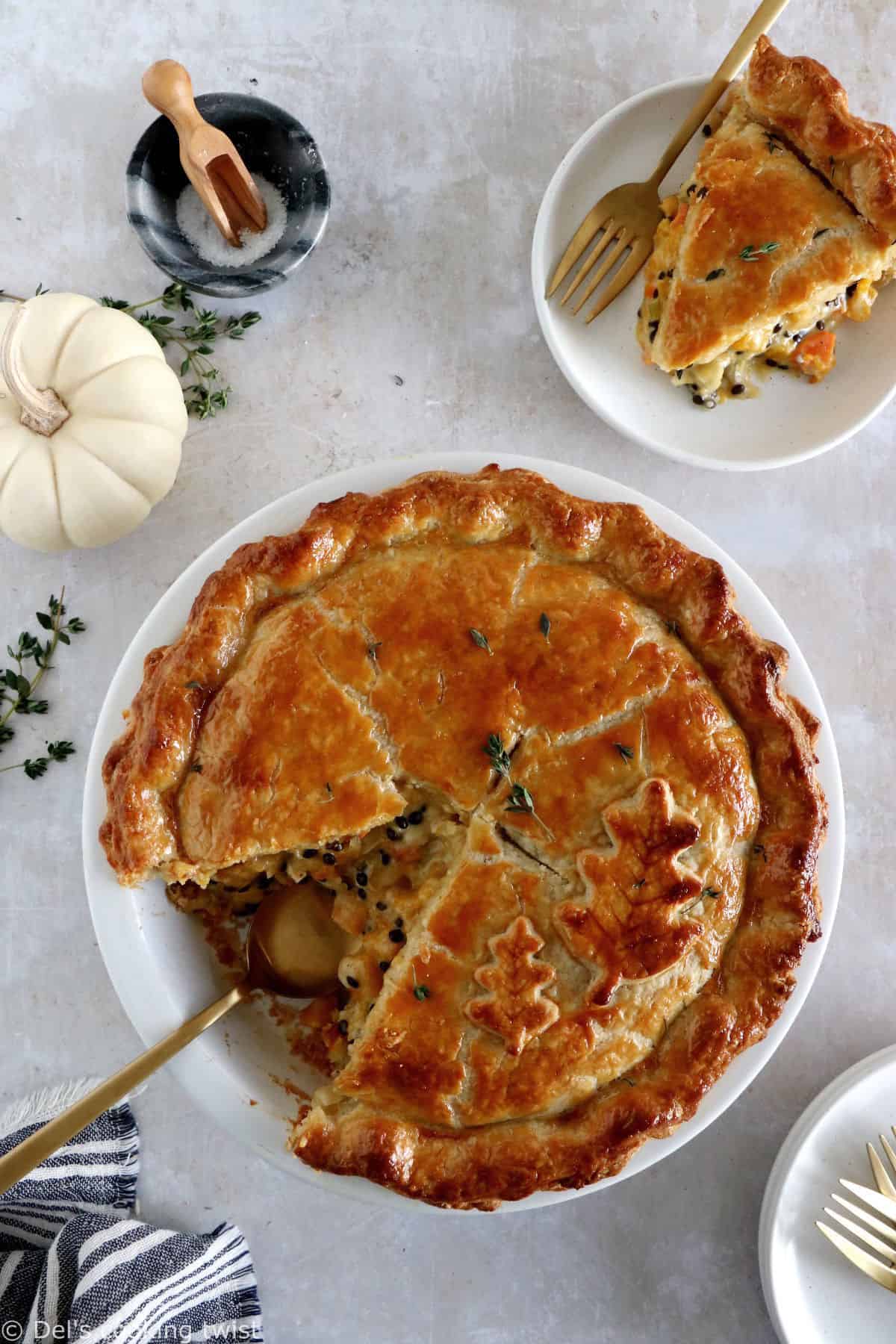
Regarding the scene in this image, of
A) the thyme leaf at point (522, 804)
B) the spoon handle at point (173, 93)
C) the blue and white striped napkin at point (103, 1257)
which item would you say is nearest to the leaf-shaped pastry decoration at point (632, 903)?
the thyme leaf at point (522, 804)

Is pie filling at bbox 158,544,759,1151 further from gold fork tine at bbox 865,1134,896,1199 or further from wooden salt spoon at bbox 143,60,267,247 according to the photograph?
wooden salt spoon at bbox 143,60,267,247

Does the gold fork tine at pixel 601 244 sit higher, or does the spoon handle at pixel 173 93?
the spoon handle at pixel 173 93

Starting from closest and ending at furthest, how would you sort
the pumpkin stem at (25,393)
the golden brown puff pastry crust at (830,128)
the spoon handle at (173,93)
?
the pumpkin stem at (25,393) → the spoon handle at (173,93) → the golden brown puff pastry crust at (830,128)

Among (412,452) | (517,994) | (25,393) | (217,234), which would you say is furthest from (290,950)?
(217,234)

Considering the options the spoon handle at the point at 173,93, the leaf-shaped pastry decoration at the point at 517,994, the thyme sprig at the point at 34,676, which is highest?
the spoon handle at the point at 173,93

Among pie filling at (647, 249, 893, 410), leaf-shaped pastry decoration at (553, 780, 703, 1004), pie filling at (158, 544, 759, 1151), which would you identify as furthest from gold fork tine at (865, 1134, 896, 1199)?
pie filling at (647, 249, 893, 410)

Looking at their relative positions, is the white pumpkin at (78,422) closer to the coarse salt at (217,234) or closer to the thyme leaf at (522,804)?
the coarse salt at (217,234)

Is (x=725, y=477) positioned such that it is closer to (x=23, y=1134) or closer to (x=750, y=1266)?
(x=750, y=1266)

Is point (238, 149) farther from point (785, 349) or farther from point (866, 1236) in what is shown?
point (866, 1236)
